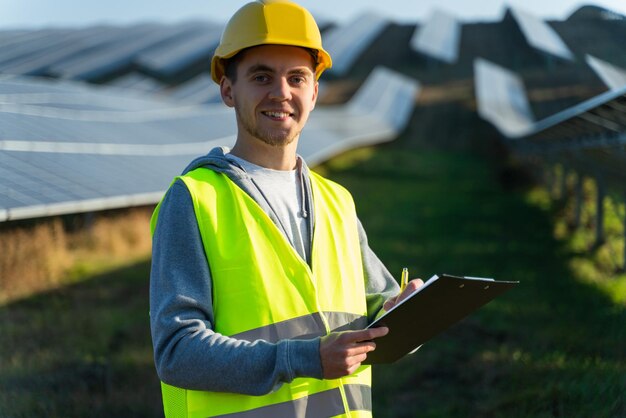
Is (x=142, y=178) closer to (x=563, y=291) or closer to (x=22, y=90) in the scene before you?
(x=22, y=90)

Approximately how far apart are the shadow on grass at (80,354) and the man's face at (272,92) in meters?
3.11

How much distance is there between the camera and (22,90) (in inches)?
425

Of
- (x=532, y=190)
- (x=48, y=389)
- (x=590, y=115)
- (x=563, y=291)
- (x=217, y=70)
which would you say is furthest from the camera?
(x=532, y=190)

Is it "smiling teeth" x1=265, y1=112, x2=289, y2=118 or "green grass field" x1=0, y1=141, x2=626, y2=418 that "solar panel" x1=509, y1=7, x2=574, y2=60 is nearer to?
"green grass field" x1=0, y1=141, x2=626, y2=418

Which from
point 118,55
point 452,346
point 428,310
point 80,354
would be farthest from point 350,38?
point 428,310

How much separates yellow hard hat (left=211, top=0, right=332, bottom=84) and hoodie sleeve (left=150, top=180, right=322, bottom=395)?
1.43 feet

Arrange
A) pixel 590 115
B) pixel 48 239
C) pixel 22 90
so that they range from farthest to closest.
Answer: pixel 22 90 → pixel 48 239 → pixel 590 115

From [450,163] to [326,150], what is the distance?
283 inches

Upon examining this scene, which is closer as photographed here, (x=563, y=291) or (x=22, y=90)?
(x=563, y=291)

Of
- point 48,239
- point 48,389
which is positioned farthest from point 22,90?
point 48,389

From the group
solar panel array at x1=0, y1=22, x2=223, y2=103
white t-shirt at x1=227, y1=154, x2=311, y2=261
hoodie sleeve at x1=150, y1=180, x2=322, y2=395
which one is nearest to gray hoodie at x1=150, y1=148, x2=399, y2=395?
hoodie sleeve at x1=150, y1=180, x2=322, y2=395

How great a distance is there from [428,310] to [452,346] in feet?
16.0

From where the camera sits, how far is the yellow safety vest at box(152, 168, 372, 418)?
2117 millimetres

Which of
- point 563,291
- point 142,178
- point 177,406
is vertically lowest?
point 563,291
